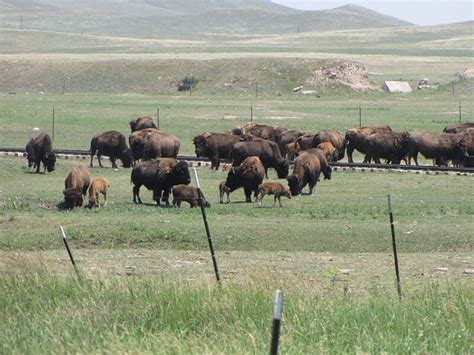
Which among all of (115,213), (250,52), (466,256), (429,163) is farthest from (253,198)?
(250,52)

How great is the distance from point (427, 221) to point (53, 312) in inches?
589

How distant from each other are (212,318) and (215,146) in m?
28.0

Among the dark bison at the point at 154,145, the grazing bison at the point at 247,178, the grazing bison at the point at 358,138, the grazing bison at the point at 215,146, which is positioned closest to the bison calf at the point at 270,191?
the grazing bison at the point at 247,178

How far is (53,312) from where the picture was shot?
1425cm

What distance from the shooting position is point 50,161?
1569 inches

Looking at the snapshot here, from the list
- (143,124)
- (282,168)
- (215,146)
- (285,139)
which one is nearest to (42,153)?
(215,146)

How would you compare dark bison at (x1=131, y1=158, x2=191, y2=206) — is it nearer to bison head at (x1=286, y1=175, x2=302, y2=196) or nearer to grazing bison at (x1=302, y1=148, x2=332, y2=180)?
bison head at (x1=286, y1=175, x2=302, y2=196)

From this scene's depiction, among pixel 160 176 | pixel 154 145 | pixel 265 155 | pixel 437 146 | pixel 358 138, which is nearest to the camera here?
pixel 160 176

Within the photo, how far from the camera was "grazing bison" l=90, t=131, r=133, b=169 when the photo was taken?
1641 inches

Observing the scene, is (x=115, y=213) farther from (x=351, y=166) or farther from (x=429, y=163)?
(x=429, y=163)

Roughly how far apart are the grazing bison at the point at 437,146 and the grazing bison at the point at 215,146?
24.6 ft

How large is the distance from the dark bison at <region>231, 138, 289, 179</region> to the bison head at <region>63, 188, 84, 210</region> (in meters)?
8.93

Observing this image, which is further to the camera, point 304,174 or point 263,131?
point 263,131

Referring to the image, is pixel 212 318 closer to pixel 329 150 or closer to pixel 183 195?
pixel 183 195
